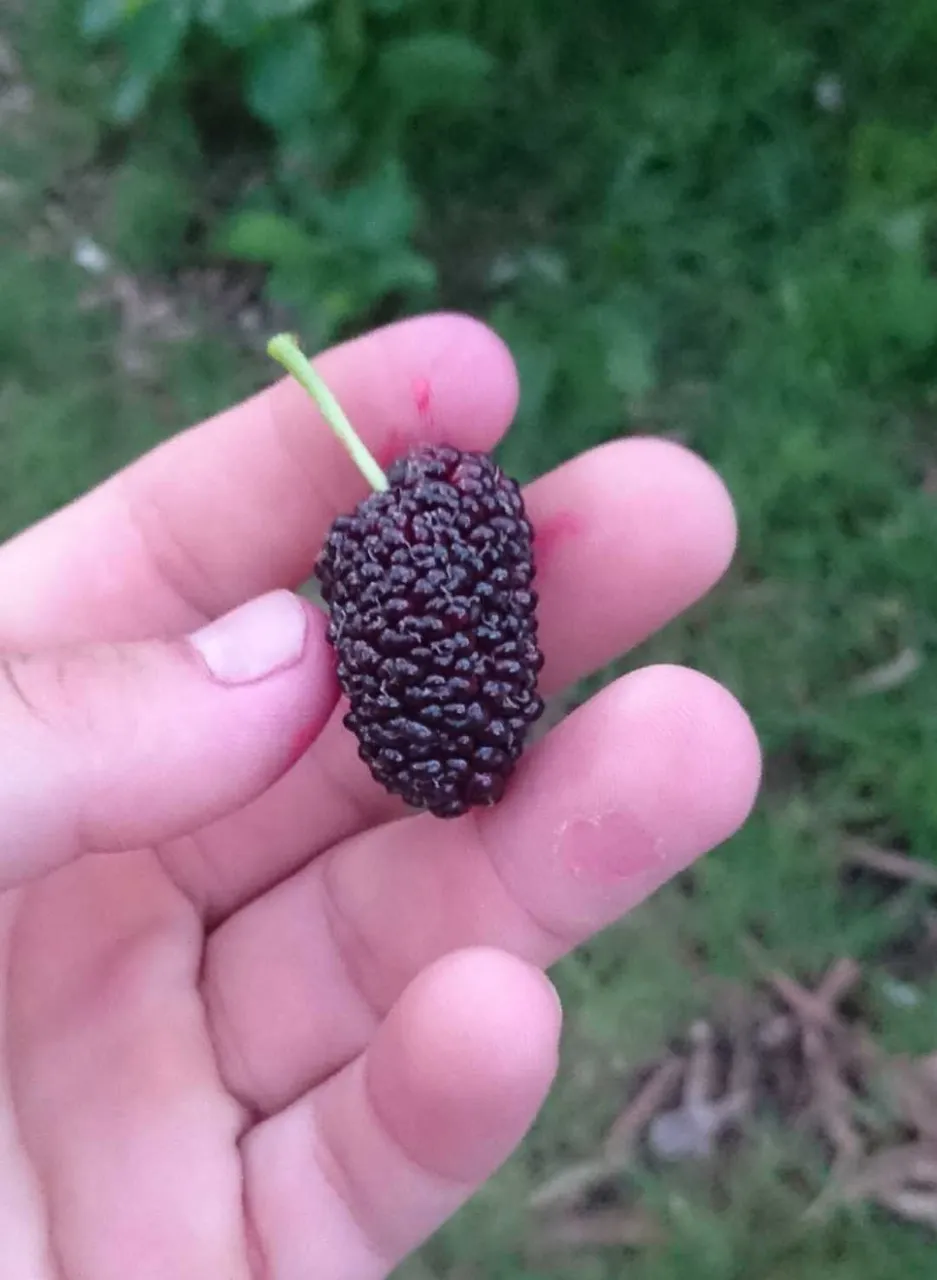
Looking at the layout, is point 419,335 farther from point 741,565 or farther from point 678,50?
point 678,50

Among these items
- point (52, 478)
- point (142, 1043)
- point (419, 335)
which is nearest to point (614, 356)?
point (419, 335)

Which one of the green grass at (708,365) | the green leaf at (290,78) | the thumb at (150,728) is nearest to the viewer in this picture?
A: the thumb at (150,728)

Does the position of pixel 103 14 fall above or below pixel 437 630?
above

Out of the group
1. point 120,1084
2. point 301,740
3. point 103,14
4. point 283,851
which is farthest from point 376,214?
point 120,1084

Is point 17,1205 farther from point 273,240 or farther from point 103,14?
point 103,14

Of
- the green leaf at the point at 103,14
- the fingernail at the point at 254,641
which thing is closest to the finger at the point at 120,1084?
the fingernail at the point at 254,641

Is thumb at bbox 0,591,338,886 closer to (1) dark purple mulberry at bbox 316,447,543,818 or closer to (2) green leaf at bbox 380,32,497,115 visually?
(1) dark purple mulberry at bbox 316,447,543,818

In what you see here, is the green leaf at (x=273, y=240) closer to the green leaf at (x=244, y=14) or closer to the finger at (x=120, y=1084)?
the green leaf at (x=244, y=14)

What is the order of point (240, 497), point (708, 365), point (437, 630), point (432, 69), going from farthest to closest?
point (708, 365), point (432, 69), point (240, 497), point (437, 630)
